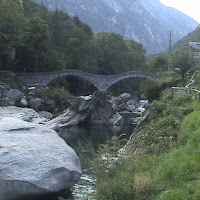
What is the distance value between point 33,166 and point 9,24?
41879mm

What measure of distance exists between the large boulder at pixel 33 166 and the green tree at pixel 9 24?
123ft

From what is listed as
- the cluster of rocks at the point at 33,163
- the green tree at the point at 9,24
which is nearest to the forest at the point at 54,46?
the green tree at the point at 9,24

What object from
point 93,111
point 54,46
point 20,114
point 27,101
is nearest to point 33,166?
point 20,114

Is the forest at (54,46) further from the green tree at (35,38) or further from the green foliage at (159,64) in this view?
the green foliage at (159,64)

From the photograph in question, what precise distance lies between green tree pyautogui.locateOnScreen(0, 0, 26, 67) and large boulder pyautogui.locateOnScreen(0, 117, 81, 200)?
3750cm

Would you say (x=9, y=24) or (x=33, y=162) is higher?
(x=9, y=24)

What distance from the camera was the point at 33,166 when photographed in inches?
617

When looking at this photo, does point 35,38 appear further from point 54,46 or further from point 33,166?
point 33,166

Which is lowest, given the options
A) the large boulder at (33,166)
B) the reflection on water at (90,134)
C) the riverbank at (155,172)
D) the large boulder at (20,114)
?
the reflection on water at (90,134)

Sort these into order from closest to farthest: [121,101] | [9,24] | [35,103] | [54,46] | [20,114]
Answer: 1. [20,114]
2. [35,103]
3. [9,24]
4. [121,101]
5. [54,46]

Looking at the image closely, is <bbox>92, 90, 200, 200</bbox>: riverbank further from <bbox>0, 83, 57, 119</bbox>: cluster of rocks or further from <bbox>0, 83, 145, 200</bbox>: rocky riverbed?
<bbox>0, 83, 57, 119</bbox>: cluster of rocks

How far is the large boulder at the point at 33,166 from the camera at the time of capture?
15.0 meters

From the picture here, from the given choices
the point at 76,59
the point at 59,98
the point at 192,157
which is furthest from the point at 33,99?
the point at 192,157

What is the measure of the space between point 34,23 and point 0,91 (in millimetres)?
17924
